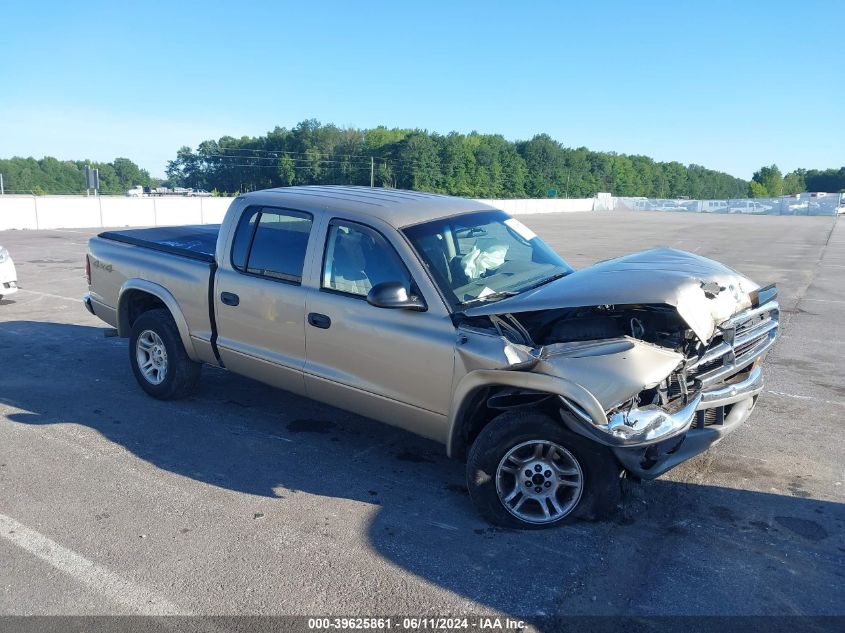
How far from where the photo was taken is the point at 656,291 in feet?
12.2

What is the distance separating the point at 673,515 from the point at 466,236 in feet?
7.40

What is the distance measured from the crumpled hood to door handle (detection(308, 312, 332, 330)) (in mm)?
1070

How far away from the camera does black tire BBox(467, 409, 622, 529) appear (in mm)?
3754

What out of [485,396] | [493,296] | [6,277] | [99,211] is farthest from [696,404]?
[99,211]

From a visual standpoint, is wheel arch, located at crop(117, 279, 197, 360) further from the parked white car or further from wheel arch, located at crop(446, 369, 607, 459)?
the parked white car

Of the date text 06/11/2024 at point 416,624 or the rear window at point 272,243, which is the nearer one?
the date text 06/11/2024 at point 416,624

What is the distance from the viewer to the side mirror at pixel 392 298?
13.5ft

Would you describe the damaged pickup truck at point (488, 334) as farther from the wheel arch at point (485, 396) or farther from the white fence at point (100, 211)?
the white fence at point (100, 211)

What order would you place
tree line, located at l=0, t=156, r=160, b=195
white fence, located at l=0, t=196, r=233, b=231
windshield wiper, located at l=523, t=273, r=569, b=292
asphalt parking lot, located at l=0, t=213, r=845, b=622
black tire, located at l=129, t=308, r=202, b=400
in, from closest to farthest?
asphalt parking lot, located at l=0, t=213, r=845, b=622, windshield wiper, located at l=523, t=273, r=569, b=292, black tire, located at l=129, t=308, r=202, b=400, white fence, located at l=0, t=196, r=233, b=231, tree line, located at l=0, t=156, r=160, b=195

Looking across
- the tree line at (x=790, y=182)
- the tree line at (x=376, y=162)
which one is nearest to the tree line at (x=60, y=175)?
the tree line at (x=376, y=162)

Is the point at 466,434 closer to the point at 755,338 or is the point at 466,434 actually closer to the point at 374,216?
the point at 374,216

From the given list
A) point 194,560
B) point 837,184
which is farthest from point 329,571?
point 837,184

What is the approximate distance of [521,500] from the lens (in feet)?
12.9

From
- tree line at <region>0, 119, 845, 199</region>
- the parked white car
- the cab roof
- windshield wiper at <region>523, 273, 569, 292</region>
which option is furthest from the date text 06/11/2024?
tree line at <region>0, 119, 845, 199</region>
